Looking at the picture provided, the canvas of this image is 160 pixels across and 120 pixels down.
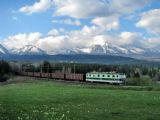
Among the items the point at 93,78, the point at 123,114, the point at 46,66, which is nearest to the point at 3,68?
the point at 46,66

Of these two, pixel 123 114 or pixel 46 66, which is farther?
pixel 46 66

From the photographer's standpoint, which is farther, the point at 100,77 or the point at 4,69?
the point at 4,69

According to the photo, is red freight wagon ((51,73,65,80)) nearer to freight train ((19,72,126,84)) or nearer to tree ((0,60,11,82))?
freight train ((19,72,126,84))

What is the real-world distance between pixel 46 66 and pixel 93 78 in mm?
70612

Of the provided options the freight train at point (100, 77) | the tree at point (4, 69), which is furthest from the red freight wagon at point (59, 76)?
the tree at point (4, 69)

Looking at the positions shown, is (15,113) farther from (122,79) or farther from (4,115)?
(122,79)

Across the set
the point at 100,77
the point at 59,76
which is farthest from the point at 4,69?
the point at 100,77

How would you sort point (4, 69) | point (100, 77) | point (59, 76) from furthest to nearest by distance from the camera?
point (4, 69)
point (59, 76)
point (100, 77)

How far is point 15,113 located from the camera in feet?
88.5

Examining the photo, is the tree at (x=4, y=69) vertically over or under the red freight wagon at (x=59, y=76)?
over

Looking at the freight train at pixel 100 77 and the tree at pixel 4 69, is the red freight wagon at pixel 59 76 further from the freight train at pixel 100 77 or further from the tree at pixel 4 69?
the tree at pixel 4 69

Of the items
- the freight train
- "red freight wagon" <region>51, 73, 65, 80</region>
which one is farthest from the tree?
the freight train

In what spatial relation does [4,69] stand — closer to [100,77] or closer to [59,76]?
[59,76]

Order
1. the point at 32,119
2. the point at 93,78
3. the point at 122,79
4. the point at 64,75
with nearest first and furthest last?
1. the point at 32,119
2. the point at 122,79
3. the point at 93,78
4. the point at 64,75
